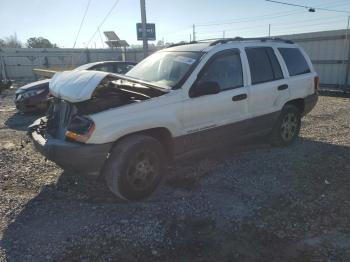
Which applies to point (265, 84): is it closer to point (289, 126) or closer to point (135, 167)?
point (289, 126)

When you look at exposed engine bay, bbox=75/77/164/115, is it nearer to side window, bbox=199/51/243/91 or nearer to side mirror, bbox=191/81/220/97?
side mirror, bbox=191/81/220/97

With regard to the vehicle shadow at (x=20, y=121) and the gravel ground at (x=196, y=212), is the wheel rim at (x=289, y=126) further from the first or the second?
the vehicle shadow at (x=20, y=121)

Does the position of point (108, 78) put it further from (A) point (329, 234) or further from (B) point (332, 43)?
(B) point (332, 43)

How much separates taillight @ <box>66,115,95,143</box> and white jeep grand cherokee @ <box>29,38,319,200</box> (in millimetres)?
11

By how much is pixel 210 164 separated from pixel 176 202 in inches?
55.1

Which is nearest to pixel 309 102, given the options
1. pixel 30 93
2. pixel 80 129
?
pixel 80 129

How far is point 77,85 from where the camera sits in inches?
163

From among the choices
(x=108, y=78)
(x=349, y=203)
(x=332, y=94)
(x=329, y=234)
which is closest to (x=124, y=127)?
(x=108, y=78)

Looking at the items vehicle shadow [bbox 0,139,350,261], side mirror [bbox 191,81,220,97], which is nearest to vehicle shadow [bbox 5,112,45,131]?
vehicle shadow [bbox 0,139,350,261]

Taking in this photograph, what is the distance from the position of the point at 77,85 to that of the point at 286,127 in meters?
3.95

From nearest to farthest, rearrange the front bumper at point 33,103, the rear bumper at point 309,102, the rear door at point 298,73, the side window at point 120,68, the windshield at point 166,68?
the windshield at point 166,68
the rear door at point 298,73
the rear bumper at point 309,102
the front bumper at point 33,103
the side window at point 120,68

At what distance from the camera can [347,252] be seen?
3195 mm

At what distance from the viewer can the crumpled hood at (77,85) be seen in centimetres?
398

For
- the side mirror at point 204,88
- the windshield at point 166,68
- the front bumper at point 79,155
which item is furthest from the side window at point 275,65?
the front bumper at point 79,155
